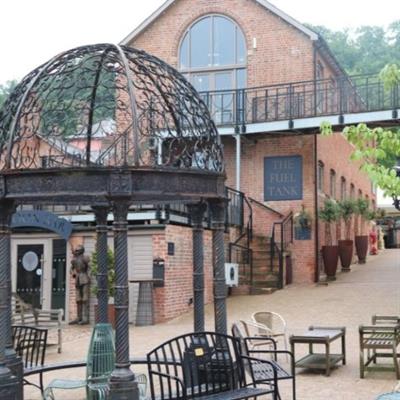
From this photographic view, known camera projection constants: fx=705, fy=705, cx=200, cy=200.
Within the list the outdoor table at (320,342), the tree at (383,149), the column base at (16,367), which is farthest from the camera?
the outdoor table at (320,342)

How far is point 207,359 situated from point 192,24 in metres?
17.7

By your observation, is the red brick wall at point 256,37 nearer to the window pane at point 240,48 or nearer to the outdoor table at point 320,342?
the window pane at point 240,48

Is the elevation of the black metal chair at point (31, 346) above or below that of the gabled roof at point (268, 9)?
below

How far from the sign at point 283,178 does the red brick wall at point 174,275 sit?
4.72 m

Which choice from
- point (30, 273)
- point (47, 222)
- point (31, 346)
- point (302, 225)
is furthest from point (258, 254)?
point (31, 346)

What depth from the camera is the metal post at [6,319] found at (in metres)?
6.37

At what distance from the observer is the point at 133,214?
16.3 metres

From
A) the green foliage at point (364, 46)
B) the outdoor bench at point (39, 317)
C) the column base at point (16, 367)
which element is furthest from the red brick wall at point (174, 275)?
the green foliage at point (364, 46)

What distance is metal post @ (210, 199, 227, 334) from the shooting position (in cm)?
712

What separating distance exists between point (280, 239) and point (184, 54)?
6949mm

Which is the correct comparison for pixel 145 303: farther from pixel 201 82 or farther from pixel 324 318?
pixel 201 82

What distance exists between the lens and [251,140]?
2120cm

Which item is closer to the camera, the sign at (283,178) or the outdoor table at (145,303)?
the outdoor table at (145,303)

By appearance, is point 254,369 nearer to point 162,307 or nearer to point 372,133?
point 372,133
